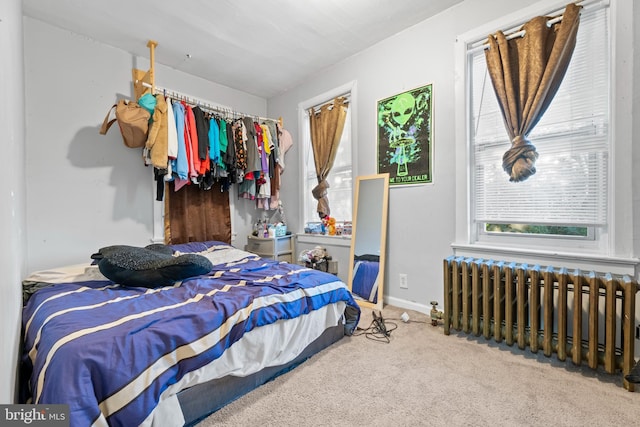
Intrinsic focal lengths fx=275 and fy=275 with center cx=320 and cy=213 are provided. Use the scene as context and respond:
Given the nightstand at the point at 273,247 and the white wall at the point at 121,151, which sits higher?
the white wall at the point at 121,151

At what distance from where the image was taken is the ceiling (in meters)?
2.19

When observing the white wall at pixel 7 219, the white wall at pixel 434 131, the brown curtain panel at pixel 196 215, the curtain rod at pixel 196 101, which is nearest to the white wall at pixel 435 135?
the white wall at pixel 434 131

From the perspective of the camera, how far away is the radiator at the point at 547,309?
149 centimetres

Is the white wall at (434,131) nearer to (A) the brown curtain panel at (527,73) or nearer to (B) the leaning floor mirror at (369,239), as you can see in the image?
(B) the leaning floor mirror at (369,239)

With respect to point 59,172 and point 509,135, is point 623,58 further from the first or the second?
point 59,172

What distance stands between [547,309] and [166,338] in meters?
2.10

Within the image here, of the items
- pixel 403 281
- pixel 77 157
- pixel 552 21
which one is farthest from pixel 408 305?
pixel 77 157

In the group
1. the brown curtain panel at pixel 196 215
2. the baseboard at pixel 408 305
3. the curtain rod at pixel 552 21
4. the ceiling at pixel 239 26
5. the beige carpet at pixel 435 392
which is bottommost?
the beige carpet at pixel 435 392

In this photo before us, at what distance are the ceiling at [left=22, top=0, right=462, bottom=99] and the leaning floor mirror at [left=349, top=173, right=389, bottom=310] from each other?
4.50 feet

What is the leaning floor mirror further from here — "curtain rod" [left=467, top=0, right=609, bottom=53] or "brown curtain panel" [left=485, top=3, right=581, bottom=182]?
"curtain rod" [left=467, top=0, right=609, bottom=53]

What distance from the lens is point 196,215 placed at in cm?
327

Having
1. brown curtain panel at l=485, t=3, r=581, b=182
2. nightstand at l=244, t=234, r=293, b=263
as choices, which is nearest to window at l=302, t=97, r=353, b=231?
nightstand at l=244, t=234, r=293, b=263

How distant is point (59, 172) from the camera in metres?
2.43

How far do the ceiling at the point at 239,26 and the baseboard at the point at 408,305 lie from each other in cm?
256
